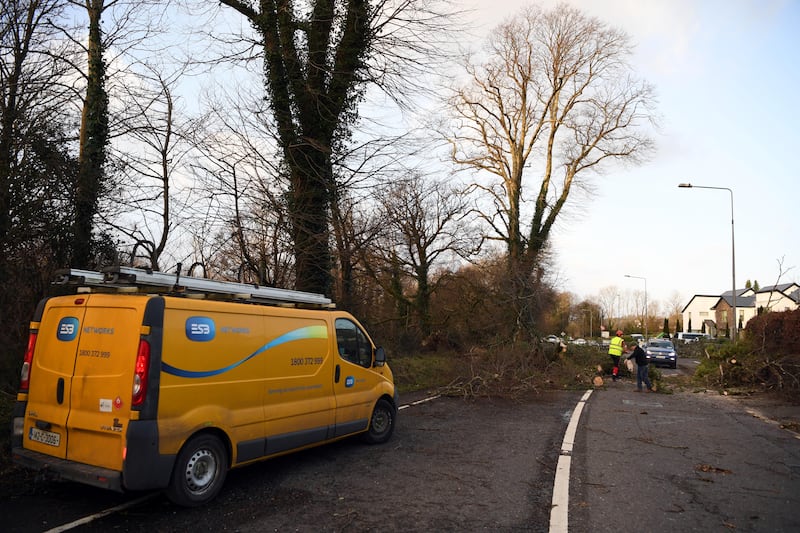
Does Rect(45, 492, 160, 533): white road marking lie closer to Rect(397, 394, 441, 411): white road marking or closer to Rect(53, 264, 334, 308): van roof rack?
Rect(53, 264, 334, 308): van roof rack

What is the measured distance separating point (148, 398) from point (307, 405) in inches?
88.1

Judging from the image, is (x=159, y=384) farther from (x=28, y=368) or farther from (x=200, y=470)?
(x=28, y=368)

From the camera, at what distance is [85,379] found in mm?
5352

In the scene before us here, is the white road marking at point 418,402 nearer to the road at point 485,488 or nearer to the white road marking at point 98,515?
the road at point 485,488

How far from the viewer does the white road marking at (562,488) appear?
5055mm

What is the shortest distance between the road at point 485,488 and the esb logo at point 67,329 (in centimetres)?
151

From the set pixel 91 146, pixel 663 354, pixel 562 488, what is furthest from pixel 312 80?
pixel 663 354

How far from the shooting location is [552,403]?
13.9 meters

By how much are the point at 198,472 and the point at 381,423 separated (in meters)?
3.51

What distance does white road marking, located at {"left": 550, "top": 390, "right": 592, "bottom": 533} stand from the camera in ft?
16.6

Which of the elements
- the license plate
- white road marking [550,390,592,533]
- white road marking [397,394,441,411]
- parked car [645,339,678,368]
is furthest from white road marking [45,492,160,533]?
parked car [645,339,678,368]

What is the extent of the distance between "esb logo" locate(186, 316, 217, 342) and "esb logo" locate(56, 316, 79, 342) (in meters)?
1.10

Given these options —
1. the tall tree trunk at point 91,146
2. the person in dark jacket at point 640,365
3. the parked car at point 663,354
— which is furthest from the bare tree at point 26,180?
the parked car at point 663,354

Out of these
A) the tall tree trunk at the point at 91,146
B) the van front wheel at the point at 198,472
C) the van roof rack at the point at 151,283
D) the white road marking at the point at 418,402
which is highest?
the tall tree trunk at the point at 91,146
